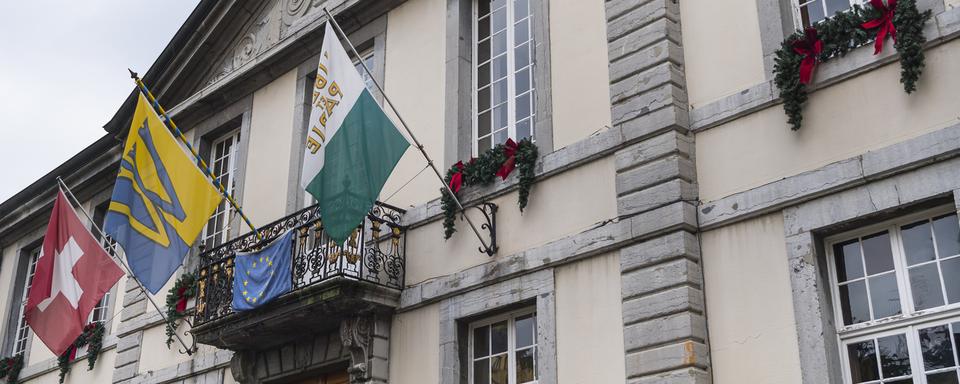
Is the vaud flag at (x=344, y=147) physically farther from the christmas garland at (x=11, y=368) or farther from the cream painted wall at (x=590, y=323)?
the christmas garland at (x=11, y=368)

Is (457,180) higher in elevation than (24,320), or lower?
lower

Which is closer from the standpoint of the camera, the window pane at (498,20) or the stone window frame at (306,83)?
the window pane at (498,20)

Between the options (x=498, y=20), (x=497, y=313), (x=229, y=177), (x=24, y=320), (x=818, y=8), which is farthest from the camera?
(x=24, y=320)

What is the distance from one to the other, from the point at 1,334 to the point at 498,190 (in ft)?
43.1

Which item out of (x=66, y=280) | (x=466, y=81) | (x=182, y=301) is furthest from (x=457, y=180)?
(x=66, y=280)

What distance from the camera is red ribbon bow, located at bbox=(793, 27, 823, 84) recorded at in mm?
8797

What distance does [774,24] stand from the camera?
30.7ft

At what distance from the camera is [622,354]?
9.41 meters

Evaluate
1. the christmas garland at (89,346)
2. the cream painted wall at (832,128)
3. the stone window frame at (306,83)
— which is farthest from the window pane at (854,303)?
the christmas garland at (89,346)

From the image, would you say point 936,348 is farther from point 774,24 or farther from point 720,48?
point 720,48

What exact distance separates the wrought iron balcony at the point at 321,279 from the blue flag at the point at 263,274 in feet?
0.31

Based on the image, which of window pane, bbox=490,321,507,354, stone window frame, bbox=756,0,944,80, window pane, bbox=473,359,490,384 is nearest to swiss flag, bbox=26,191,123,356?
window pane, bbox=473,359,490,384

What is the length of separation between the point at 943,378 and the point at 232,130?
37.8 feet

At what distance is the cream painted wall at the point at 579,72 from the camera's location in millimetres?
10602
